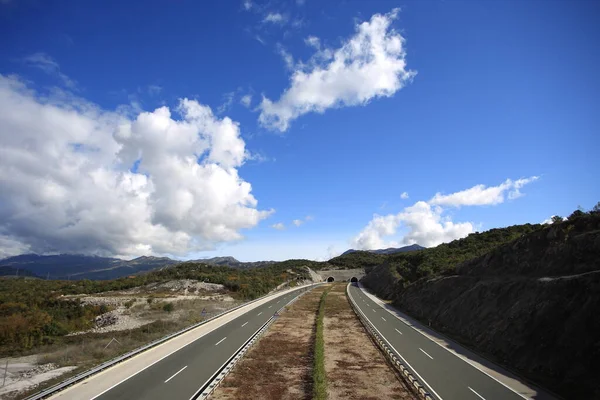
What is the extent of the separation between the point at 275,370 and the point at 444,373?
852 cm

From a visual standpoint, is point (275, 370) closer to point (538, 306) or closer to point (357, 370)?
point (357, 370)

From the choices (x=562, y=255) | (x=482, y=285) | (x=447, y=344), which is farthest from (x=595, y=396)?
(x=482, y=285)

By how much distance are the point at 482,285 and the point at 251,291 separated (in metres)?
45.3

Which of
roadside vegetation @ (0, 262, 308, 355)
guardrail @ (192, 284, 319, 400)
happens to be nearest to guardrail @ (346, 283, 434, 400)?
guardrail @ (192, 284, 319, 400)

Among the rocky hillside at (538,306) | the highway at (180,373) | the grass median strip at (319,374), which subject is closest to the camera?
the highway at (180,373)

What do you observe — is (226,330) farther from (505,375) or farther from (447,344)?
(505,375)

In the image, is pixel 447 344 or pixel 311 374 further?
pixel 447 344

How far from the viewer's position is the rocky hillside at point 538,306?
14.5m

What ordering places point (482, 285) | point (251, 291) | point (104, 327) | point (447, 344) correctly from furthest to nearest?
1. point (251, 291)
2. point (104, 327)
3. point (482, 285)
4. point (447, 344)

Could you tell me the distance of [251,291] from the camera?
63.6m

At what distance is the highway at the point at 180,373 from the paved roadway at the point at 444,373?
33.4 ft

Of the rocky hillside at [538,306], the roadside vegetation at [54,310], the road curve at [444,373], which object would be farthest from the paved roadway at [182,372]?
the roadside vegetation at [54,310]

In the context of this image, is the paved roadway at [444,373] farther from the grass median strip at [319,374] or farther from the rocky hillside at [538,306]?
the grass median strip at [319,374]

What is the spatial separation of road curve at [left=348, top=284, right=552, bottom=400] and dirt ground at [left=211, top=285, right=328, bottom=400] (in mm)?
5511
